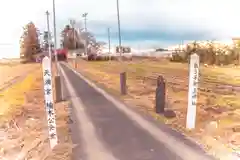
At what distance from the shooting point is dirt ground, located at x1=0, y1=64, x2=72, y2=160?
55.6 inches

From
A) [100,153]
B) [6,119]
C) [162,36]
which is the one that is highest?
[162,36]

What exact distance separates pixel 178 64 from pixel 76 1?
0.59 m

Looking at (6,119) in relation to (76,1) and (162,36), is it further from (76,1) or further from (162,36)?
(162,36)

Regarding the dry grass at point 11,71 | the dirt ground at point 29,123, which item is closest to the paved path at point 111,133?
the dirt ground at point 29,123

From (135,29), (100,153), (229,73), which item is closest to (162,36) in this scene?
(135,29)

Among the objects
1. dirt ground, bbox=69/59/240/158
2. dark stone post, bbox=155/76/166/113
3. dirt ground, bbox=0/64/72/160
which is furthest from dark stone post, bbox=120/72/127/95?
dirt ground, bbox=0/64/72/160

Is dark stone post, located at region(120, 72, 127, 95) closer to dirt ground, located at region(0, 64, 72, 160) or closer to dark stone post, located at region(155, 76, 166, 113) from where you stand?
dark stone post, located at region(155, 76, 166, 113)

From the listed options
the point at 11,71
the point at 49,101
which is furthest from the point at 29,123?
the point at 11,71

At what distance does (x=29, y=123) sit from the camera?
1460 mm

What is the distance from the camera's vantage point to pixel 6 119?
1467 mm

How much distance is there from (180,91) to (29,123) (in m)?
0.74

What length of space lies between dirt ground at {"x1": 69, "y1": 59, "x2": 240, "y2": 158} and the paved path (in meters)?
0.06

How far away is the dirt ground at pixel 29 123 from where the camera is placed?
1.41 meters

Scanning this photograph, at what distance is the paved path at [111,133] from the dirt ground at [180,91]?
2.5 inches
